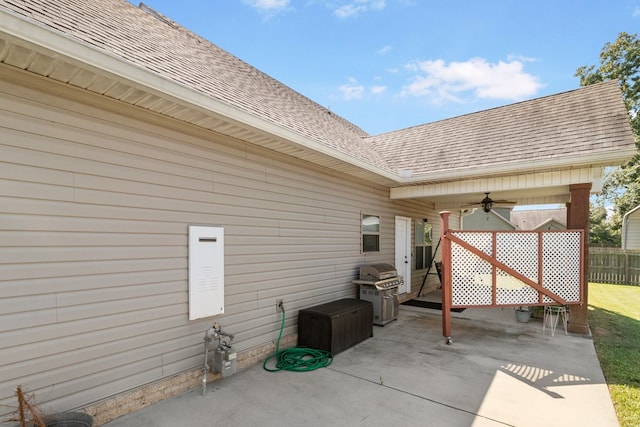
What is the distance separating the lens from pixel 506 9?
24.3 feet

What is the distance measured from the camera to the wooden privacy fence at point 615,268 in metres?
11.7

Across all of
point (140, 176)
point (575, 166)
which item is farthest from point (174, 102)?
point (575, 166)

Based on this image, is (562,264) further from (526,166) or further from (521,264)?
(526,166)

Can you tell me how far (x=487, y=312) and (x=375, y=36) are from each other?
7.74m

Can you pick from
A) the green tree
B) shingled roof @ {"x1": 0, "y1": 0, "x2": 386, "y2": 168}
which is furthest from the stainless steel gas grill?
the green tree

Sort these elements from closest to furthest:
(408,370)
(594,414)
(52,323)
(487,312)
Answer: (52,323)
(594,414)
(408,370)
(487,312)

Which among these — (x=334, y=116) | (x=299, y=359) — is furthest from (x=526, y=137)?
Answer: (x=299, y=359)

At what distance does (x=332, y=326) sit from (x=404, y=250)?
4424 mm

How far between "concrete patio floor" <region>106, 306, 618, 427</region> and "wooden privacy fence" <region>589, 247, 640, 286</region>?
31.9 feet

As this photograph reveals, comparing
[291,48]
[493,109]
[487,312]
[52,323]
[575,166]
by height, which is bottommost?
[487,312]

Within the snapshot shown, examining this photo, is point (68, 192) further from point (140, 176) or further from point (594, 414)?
point (594, 414)

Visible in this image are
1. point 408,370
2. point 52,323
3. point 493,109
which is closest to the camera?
point 52,323

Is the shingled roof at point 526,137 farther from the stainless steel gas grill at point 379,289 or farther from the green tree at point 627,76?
the green tree at point 627,76

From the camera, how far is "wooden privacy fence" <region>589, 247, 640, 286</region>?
1168cm
